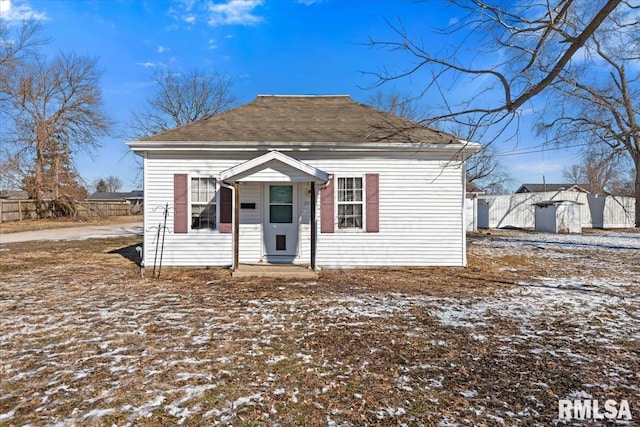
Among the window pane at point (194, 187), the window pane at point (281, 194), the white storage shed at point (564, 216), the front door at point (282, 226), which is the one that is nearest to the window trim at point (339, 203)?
the front door at point (282, 226)

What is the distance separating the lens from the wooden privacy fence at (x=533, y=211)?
78.6 ft

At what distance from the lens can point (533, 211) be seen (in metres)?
24.2

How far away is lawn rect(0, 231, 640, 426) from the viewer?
288 centimetres

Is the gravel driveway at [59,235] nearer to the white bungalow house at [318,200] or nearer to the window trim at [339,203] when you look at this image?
the white bungalow house at [318,200]

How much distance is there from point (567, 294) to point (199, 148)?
849cm

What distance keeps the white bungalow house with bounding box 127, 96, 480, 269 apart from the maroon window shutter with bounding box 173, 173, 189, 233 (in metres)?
0.03

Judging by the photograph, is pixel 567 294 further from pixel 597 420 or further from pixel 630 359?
pixel 597 420

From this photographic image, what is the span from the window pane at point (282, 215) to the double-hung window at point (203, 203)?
59.1 inches

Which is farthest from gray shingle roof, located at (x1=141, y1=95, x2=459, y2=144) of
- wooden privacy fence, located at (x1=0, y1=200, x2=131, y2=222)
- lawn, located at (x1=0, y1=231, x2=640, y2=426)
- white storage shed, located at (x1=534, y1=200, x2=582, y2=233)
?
wooden privacy fence, located at (x1=0, y1=200, x2=131, y2=222)

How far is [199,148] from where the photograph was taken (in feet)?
27.7

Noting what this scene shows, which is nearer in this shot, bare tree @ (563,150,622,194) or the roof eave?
the roof eave

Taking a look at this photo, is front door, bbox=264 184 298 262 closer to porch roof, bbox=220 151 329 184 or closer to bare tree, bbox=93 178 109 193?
porch roof, bbox=220 151 329 184

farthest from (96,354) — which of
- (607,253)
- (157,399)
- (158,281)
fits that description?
(607,253)

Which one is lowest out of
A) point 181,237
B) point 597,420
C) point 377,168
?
point 597,420
